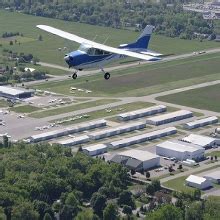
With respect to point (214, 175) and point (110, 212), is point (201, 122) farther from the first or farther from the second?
point (110, 212)

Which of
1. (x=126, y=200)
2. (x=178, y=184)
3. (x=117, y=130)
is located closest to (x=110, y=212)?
(x=126, y=200)

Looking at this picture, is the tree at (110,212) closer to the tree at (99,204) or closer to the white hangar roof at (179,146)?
the tree at (99,204)

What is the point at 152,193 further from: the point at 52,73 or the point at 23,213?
the point at 52,73

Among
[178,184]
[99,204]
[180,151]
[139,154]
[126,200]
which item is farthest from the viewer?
[180,151]

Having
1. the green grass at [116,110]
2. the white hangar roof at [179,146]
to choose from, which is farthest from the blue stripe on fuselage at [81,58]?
the green grass at [116,110]

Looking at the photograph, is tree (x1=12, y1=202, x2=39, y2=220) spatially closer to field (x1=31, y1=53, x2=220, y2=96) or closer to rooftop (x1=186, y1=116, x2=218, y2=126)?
rooftop (x1=186, y1=116, x2=218, y2=126)
